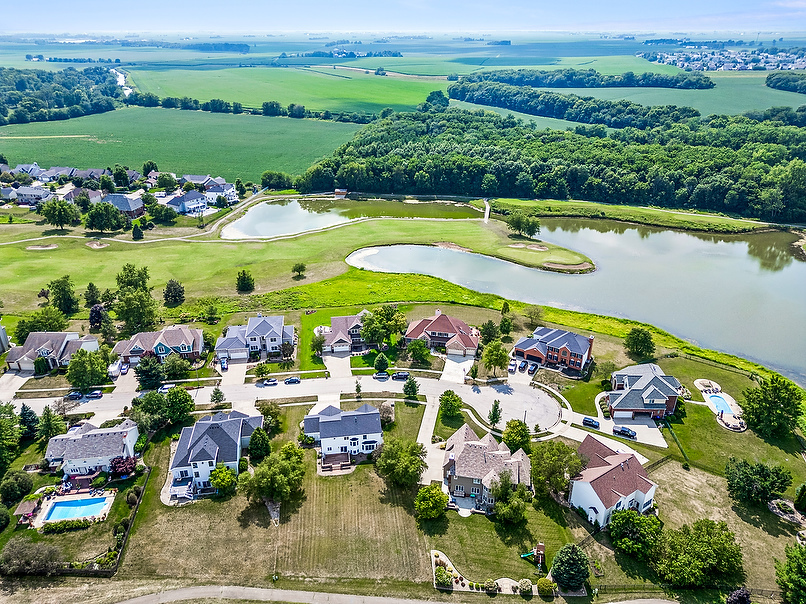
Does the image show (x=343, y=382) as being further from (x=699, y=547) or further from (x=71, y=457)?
(x=699, y=547)

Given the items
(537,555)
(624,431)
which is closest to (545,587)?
(537,555)

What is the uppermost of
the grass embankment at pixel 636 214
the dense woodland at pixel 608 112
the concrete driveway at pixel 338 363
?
the dense woodland at pixel 608 112

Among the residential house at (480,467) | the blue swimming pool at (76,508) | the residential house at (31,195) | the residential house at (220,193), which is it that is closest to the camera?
the blue swimming pool at (76,508)

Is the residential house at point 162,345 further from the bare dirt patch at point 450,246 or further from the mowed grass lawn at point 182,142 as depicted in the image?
the mowed grass lawn at point 182,142


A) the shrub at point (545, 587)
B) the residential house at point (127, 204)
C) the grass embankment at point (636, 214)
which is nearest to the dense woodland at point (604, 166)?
the grass embankment at point (636, 214)

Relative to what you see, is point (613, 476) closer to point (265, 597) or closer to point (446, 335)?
point (265, 597)

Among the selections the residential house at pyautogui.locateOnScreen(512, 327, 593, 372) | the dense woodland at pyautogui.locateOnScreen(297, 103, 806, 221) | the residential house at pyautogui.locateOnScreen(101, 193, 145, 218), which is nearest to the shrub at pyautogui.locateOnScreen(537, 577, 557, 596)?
the residential house at pyautogui.locateOnScreen(512, 327, 593, 372)
